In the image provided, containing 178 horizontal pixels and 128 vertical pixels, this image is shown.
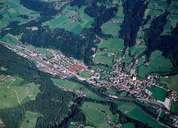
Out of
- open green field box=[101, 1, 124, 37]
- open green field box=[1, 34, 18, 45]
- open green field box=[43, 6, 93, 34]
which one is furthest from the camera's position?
open green field box=[43, 6, 93, 34]

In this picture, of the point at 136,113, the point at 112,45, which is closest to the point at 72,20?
the point at 112,45

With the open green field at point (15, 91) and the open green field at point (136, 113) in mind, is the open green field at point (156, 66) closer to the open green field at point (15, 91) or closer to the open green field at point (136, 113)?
the open green field at point (136, 113)

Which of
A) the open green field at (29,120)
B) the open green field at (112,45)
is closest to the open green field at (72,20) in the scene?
the open green field at (112,45)

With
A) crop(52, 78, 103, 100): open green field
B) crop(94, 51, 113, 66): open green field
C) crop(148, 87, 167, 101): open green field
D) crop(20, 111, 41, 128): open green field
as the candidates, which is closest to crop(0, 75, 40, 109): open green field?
crop(20, 111, 41, 128): open green field

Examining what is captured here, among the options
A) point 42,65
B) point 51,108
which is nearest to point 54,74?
point 42,65

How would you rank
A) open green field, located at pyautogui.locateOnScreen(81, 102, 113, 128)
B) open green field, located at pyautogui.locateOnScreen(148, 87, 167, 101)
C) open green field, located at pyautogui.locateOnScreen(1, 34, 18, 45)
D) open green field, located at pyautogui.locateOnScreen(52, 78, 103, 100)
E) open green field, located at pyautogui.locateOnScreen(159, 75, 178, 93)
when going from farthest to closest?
open green field, located at pyautogui.locateOnScreen(1, 34, 18, 45) < open green field, located at pyautogui.locateOnScreen(159, 75, 178, 93) < open green field, located at pyautogui.locateOnScreen(52, 78, 103, 100) < open green field, located at pyautogui.locateOnScreen(148, 87, 167, 101) < open green field, located at pyautogui.locateOnScreen(81, 102, 113, 128)

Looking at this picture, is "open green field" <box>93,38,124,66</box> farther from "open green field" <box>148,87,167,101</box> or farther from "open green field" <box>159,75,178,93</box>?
"open green field" <box>148,87,167,101</box>

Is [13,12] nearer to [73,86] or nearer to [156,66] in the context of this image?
[73,86]
